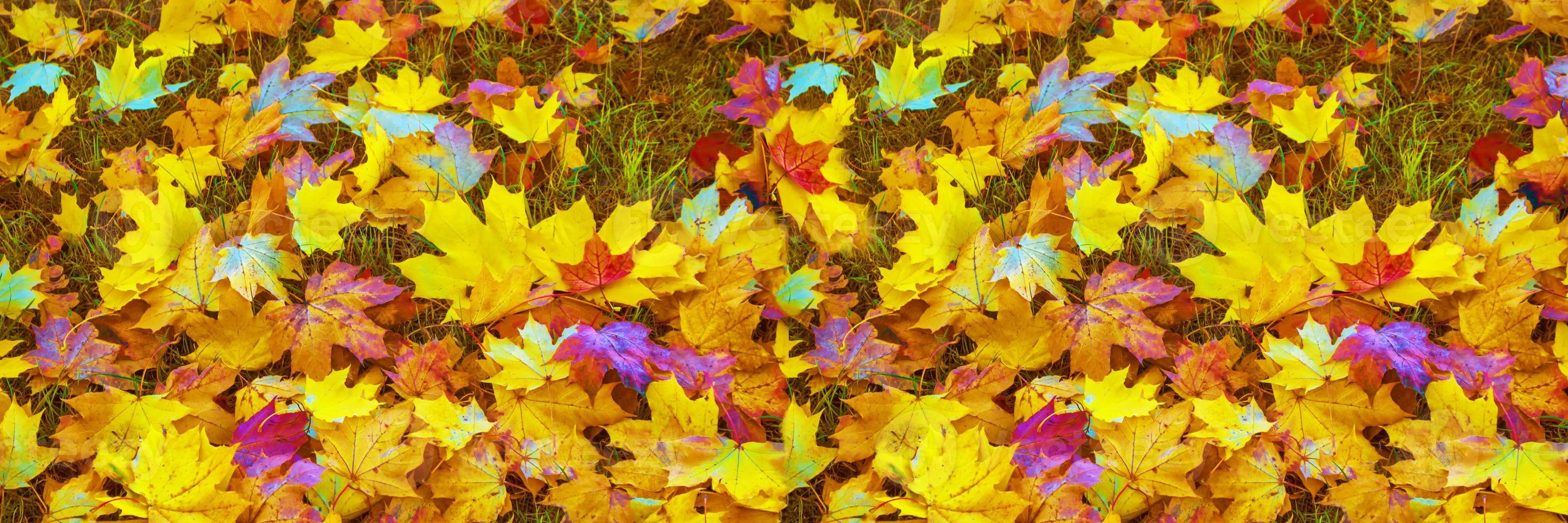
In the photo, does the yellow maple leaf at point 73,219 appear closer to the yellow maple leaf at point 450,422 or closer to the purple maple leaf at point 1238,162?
the yellow maple leaf at point 450,422

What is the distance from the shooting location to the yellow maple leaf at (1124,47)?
6.84ft

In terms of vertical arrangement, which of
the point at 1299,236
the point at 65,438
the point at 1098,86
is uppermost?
the point at 1098,86

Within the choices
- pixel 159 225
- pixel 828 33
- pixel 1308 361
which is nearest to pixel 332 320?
pixel 159 225

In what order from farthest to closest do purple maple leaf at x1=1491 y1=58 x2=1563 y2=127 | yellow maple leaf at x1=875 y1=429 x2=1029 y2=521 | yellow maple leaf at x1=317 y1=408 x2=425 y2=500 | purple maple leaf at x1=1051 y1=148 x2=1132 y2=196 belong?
purple maple leaf at x1=1491 y1=58 x2=1563 y2=127 < purple maple leaf at x1=1051 y1=148 x2=1132 y2=196 < yellow maple leaf at x1=317 y1=408 x2=425 y2=500 < yellow maple leaf at x1=875 y1=429 x2=1029 y2=521

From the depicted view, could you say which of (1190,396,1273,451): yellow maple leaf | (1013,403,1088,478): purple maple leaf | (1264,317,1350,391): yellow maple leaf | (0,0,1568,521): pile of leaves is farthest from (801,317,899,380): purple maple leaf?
(1264,317,1350,391): yellow maple leaf

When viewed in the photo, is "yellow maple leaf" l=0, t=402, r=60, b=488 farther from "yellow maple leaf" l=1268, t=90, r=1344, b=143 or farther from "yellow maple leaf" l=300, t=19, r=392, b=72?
"yellow maple leaf" l=1268, t=90, r=1344, b=143

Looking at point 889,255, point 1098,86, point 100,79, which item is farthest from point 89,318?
point 1098,86

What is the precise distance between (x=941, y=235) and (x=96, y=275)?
1.48m

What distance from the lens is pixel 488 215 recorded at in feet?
5.56

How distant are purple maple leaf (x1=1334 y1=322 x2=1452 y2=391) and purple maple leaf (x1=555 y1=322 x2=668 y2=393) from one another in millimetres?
Result: 1061

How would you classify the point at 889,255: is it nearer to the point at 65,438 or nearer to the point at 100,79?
the point at 65,438

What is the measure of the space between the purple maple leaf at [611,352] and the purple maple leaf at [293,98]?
0.76 m

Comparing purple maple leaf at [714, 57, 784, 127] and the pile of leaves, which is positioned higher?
purple maple leaf at [714, 57, 784, 127]

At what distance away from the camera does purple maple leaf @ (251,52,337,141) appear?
2000mm
